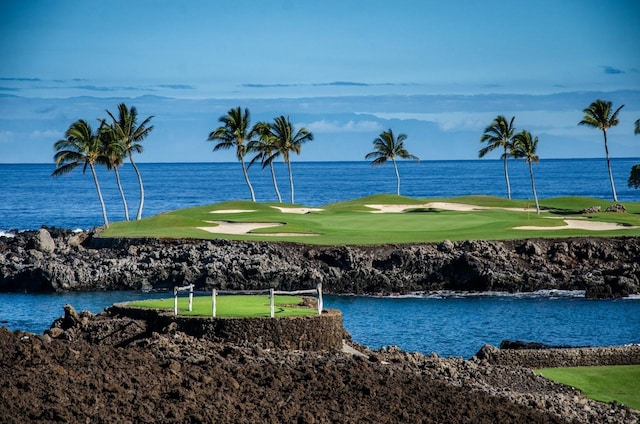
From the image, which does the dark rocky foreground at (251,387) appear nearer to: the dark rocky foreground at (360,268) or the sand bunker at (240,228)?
the dark rocky foreground at (360,268)

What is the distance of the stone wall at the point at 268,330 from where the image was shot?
3150 cm

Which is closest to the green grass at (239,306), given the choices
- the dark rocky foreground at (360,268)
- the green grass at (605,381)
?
the green grass at (605,381)

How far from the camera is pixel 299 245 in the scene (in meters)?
59.8

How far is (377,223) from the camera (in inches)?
2859

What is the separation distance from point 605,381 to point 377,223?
135 feet

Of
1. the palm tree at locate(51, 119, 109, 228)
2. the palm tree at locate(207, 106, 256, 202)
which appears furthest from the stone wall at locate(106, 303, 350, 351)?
the palm tree at locate(207, 106, 256, 202)

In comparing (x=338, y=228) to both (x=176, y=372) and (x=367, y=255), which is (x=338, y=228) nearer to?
(x=367, y=255)

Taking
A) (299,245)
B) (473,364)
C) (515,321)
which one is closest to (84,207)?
(299,245)

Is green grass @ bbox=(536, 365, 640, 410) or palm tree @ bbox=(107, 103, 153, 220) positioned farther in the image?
palm tree @ bbox=(107, 103, 153, 220)

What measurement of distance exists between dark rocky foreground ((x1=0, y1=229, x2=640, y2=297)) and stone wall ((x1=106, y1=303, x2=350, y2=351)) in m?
23.3

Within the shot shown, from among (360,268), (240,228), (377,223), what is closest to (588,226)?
(377,223)

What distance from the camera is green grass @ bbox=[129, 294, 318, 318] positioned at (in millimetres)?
32719

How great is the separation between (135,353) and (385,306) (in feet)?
79.5

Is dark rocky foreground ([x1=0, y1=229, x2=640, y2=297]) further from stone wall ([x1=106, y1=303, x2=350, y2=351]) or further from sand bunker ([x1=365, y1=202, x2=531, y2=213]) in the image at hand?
sand bunker ([x1=365, y1=202, x2=531, y2=213])
